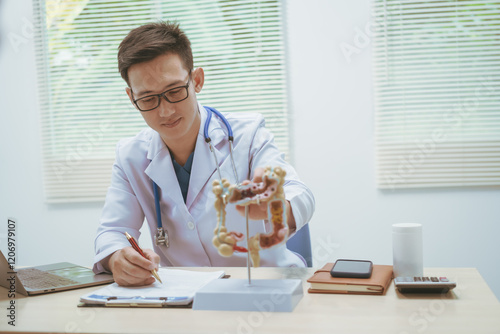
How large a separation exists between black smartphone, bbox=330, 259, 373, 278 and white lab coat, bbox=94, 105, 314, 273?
38 cm

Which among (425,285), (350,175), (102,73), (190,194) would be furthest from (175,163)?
(102,73)

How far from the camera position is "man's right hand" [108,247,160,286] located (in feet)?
4.75

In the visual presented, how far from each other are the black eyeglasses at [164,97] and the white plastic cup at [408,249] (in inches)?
32.8

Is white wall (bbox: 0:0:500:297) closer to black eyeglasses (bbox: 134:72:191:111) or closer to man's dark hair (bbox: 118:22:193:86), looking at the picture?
man's dark hair (bbox: 118:22:193:86)

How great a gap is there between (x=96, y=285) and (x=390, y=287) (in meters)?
0.86

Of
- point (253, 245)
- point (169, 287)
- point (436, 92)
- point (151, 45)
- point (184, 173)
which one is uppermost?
point (151, 45)

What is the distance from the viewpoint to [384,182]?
3.28 meters

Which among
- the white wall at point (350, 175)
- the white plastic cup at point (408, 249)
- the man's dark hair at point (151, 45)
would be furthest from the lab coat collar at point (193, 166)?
the white wall at point (350, 175)

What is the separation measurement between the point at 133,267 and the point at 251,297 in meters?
0.42

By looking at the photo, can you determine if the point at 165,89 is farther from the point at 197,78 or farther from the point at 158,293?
the point at 158,293

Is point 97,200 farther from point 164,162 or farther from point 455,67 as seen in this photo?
point 455,67

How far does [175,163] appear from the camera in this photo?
6.30 ft

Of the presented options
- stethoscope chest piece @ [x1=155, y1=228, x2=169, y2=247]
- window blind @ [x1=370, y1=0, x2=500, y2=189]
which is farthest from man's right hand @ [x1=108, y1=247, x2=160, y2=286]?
window blind @ [x1=370, y1=0, x2=500, y2=189]

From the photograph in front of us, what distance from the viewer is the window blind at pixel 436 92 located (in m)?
3.19
